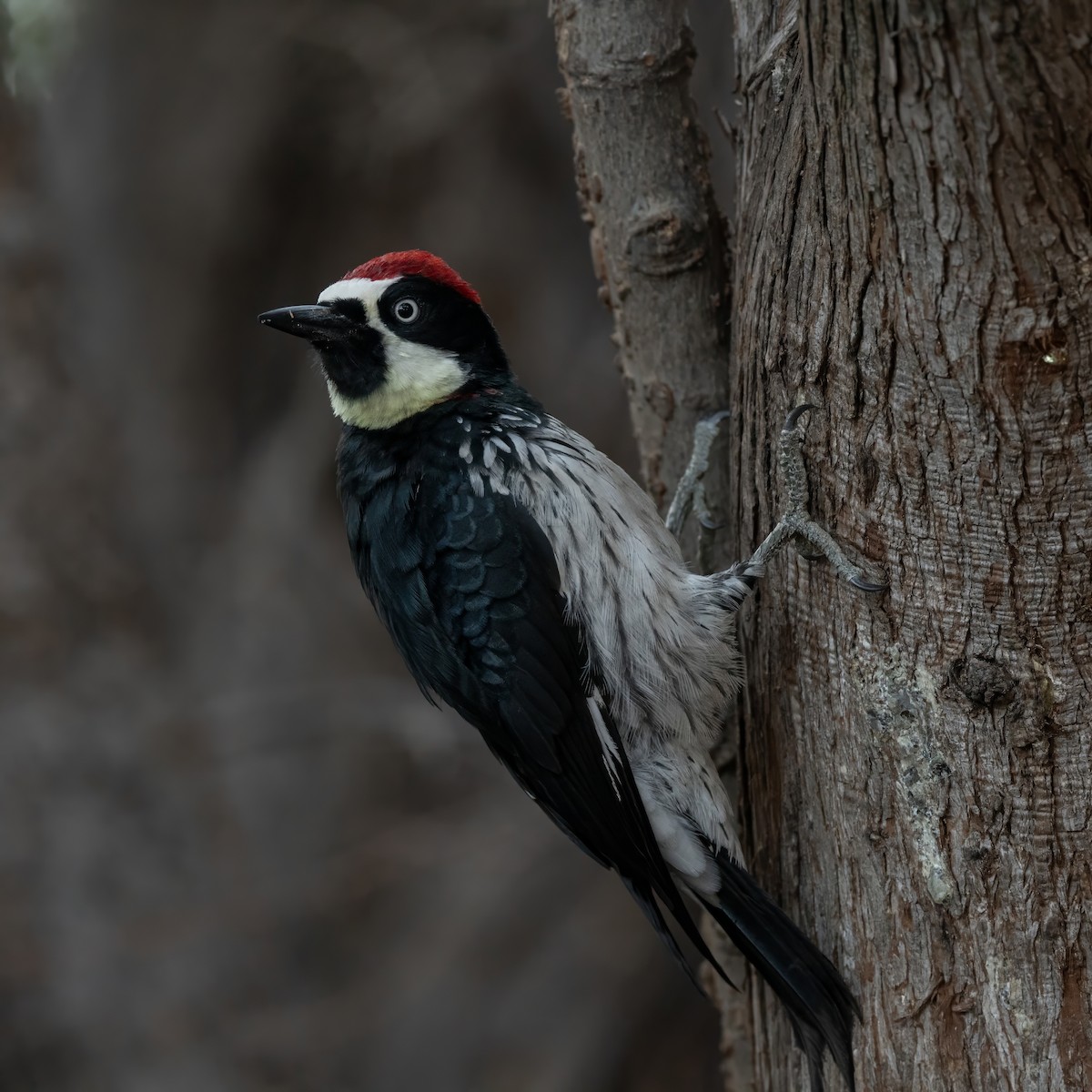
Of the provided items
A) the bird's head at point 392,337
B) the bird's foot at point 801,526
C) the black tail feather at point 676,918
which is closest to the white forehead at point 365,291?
the bird's head at point 392,337

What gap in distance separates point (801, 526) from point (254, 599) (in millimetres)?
3487

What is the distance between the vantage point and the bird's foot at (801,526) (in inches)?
84.9

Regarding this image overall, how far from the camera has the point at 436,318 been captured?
9.30ft

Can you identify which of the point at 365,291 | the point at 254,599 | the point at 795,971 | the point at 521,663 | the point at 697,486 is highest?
the point at 365,291

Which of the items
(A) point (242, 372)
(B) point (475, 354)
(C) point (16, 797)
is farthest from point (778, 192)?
(C) point (16, 797)

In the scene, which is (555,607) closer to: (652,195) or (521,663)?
(521,663)

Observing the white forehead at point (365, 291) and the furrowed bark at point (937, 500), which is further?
the white forehead at point (365, 291)

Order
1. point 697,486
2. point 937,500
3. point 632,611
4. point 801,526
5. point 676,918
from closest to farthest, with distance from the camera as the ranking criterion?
point 937,500 → point 801,526 → point 676,918 → point 632,611 → point 697,486

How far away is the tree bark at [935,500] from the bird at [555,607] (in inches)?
6.9

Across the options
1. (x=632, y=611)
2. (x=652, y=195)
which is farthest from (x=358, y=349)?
(x=632, y=611)

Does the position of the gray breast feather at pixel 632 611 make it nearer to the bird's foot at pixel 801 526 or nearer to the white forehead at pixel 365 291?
the bird's foot at pixel 801 526

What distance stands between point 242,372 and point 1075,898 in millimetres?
4056

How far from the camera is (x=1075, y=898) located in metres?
2.07

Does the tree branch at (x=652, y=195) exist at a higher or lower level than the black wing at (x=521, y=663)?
higher
